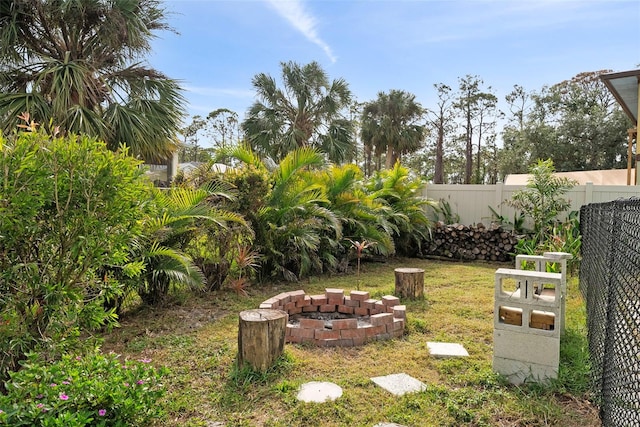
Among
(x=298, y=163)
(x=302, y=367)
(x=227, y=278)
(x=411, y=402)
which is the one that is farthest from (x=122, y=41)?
(x=411, y=402)

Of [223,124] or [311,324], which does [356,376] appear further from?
[223,124]

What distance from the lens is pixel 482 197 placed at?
873 cm

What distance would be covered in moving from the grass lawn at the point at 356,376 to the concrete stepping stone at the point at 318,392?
5cm

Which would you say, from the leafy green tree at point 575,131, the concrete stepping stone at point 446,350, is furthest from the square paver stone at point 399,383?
the leafy green tree at point 575,131

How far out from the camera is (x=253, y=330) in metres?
2.83

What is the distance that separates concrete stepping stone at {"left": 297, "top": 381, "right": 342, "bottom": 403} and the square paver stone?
319 millimetres

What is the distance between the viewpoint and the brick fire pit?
3494mm

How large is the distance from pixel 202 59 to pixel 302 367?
35.9ft

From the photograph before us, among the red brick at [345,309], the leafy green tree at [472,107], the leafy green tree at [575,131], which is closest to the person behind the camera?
the red brick at [345,309]

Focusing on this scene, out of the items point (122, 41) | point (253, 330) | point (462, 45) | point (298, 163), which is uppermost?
point (462, 45)

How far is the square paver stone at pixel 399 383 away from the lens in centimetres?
261

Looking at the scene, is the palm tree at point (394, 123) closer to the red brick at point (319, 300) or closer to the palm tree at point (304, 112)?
the palm tree at point (304, 112)

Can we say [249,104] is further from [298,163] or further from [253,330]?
[253,330]

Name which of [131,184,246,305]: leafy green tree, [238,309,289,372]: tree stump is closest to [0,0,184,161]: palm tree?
[131,184,246,305]: leafy green tree
